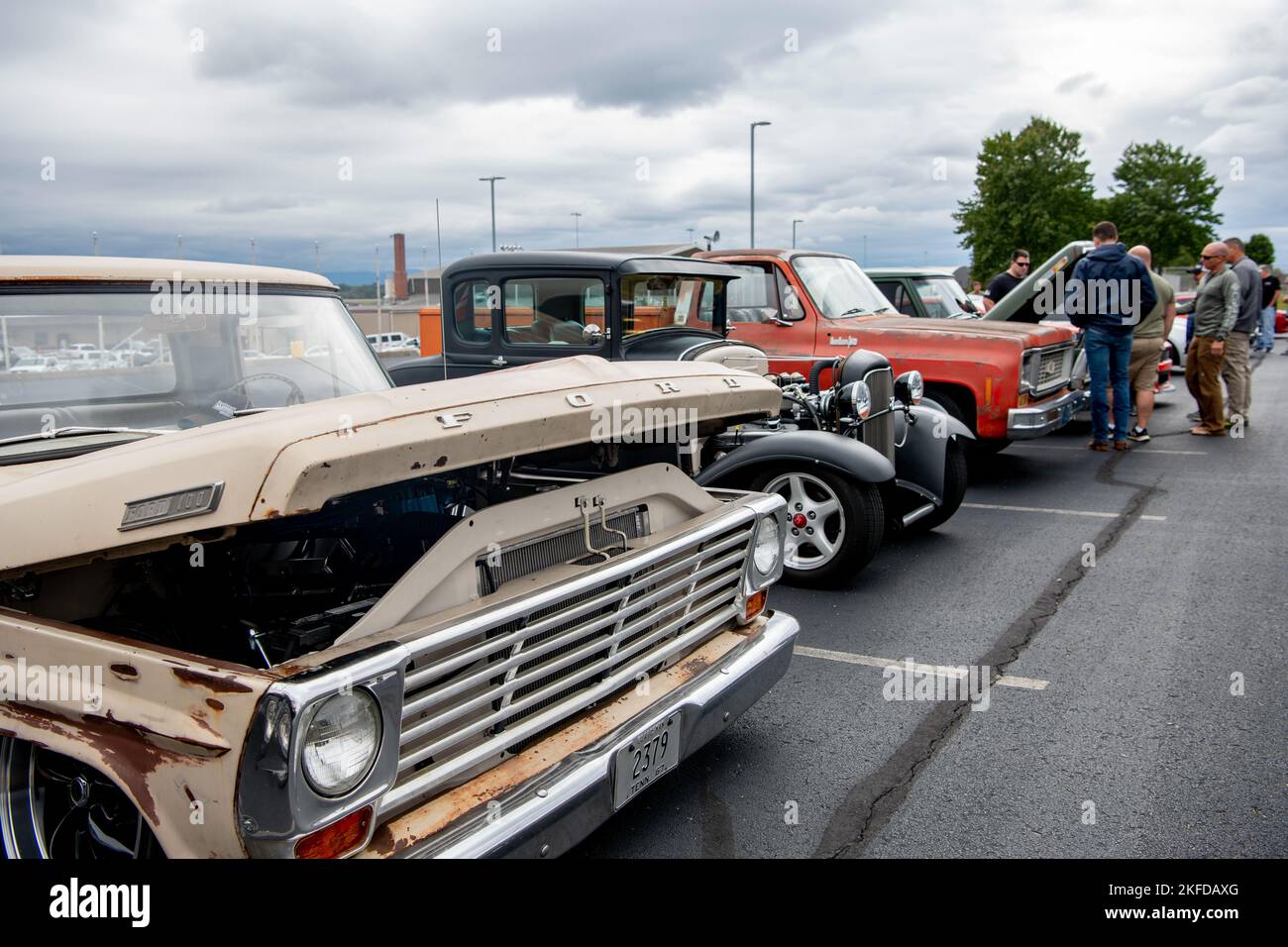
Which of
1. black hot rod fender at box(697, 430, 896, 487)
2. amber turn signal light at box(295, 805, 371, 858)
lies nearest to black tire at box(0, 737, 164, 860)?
amber turn signal light at box(295, 805, 371, 858)

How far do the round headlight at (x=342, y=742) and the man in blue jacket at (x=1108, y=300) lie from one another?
8871 mm

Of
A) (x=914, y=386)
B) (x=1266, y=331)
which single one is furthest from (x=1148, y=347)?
(x=1266, y=331)

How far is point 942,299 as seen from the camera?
1321 centimetres

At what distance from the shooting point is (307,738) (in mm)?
1856

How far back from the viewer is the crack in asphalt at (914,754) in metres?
2.94

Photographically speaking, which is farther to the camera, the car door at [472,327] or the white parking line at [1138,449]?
the white parking line at [1138,449]

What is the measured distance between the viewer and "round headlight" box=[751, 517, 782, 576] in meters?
3.33

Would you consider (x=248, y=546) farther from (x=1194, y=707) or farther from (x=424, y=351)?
(x=424, y=351)

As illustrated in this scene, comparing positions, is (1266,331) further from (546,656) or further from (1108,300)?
(546,656)

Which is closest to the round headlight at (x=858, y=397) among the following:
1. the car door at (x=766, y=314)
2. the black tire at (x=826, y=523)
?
the black tire at (x=826, y=523)

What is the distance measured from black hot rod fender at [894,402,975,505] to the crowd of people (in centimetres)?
393

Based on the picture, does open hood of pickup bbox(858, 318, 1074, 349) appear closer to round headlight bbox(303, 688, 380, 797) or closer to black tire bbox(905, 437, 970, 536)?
black tire bbox(905, 437, 970, 536)

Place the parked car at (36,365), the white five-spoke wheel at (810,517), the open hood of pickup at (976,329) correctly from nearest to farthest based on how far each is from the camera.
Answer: the parked car at (36,365), the white five-spoke wheel at (810,517), the open hood of pickup at (976,329)

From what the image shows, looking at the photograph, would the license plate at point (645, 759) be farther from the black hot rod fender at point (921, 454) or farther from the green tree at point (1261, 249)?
the green tree at point (1261, 249)
